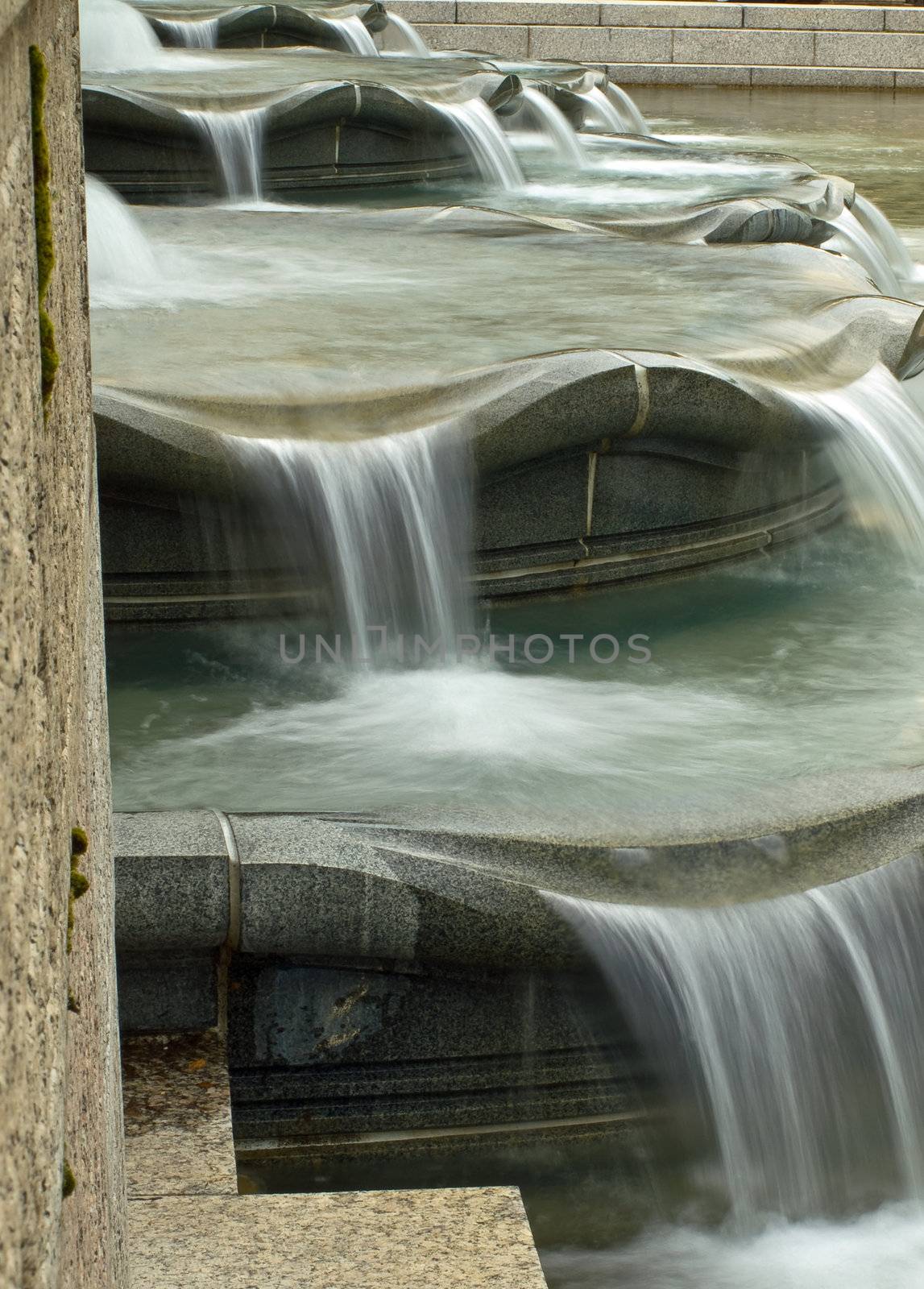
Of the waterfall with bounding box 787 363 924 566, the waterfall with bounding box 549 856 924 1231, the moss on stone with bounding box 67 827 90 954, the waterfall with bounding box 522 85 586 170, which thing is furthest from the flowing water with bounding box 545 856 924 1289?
the waterfall with bounding box 522 85 586 170

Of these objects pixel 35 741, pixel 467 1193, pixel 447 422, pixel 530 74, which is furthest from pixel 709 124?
pixel 35 741

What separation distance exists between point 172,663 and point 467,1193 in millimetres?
1956

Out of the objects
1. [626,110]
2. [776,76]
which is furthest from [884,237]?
[776,76]

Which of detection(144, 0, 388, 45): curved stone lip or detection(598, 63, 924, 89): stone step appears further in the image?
detection(598, 63, 924, 89): stone step

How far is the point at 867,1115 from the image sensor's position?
329 centimetres

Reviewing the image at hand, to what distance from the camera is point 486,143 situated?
Answer: 32.3 ft

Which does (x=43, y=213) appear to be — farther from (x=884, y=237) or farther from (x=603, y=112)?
(x=603, y=112)

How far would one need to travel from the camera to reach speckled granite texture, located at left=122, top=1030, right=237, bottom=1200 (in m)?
2.59

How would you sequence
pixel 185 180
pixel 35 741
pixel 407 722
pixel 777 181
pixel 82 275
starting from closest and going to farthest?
pixel 35 741 → pixel 82 275 → pixel 407 722 → pixel 185 180 → pixel 777 181

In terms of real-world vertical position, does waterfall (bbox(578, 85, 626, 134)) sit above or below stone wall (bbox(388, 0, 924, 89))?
below

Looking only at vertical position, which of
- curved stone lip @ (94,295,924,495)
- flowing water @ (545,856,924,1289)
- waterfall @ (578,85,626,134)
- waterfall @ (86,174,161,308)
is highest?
waterfall @ (578,85,626,134)

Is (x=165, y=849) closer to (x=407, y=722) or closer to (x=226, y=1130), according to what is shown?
(x=226, y=1130)

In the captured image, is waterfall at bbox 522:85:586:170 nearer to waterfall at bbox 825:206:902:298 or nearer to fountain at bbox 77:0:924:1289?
waterfall at bbox 825:206:902:298

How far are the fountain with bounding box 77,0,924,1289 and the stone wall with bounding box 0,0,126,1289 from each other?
58.8 inches
